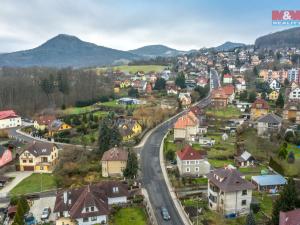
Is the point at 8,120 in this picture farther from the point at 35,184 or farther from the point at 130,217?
the point at 130,217

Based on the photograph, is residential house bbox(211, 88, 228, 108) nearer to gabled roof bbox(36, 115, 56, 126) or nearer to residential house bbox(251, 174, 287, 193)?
gabled roof bbox(36, 115, 56, 126)

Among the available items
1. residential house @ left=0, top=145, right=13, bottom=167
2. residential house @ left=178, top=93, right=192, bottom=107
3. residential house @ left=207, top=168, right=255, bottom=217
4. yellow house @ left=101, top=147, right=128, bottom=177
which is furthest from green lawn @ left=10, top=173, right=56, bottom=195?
residential house @ left=178, top=93, right=192, bottom=107

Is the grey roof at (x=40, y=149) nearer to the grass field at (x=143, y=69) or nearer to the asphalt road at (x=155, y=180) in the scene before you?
the asphalt road at (x=155, y=180)

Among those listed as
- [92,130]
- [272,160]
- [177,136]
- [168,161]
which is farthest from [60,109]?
[272,160]

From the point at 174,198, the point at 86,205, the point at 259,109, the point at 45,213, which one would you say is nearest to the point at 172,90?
the point at 259,109

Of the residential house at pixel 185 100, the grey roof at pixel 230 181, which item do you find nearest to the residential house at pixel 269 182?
the grey roof at pixel 230 181
